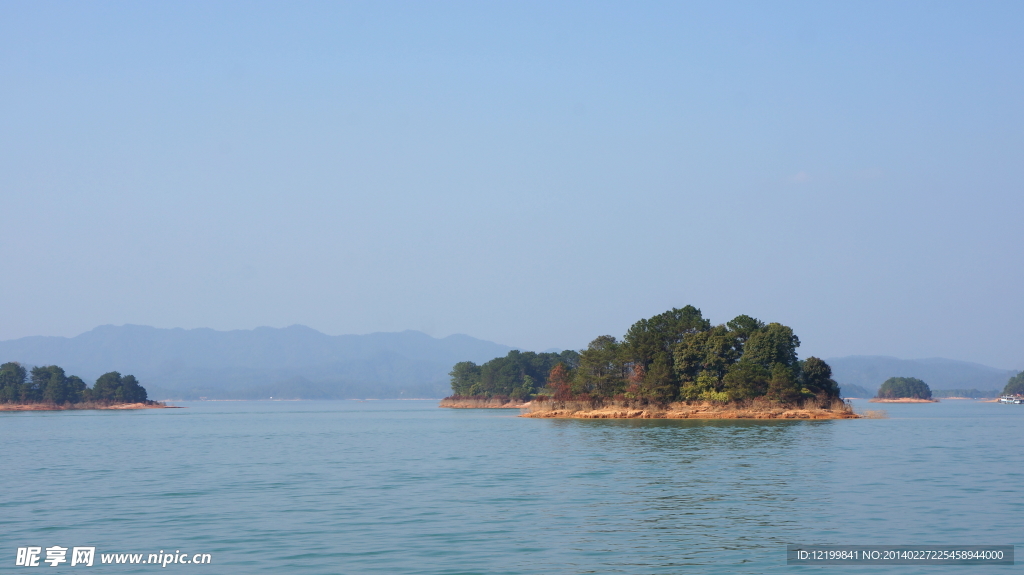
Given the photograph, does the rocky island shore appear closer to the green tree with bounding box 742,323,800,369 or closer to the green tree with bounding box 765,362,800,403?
the green tree with bounding box 765,362,800,403

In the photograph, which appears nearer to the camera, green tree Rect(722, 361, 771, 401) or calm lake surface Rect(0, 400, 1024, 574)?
calm lake surface Rect(0, 400, 1024, 574)

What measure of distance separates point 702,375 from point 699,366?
2900 millimetres

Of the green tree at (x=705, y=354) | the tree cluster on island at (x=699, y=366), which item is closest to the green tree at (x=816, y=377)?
the tree cluster on island at (x=699, y=366)

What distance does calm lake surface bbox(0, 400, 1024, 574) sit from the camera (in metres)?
24.4

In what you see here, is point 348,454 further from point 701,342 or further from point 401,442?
point 701,342

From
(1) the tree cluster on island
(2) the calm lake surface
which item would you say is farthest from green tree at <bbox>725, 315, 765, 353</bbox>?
(2) the calm lake surface

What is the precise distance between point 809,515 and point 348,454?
123 feet

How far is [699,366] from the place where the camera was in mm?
115312

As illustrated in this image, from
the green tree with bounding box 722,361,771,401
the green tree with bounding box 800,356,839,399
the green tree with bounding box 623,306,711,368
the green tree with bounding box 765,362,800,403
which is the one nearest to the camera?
the green tree with bounding box 765,362,800,403

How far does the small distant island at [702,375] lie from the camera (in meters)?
107

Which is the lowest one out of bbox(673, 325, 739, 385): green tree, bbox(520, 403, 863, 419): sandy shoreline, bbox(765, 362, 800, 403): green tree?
bbox(520, 403, 863, 419): sandy shoreline

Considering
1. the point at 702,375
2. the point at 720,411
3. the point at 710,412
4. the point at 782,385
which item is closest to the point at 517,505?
the point at 782,385

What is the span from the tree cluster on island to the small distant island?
12 centimetres

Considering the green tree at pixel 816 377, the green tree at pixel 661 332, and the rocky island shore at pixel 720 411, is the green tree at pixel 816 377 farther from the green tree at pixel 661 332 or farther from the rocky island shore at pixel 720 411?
the green tree at pixel 661 332
